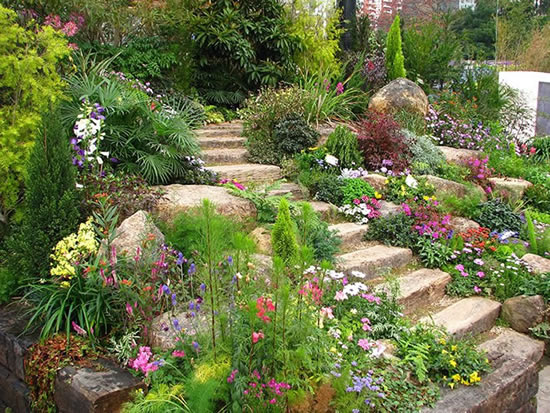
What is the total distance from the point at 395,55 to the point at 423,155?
Result: 3157mm

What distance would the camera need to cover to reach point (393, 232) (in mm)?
5504

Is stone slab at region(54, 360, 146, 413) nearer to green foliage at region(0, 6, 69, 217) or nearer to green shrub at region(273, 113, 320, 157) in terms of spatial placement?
green foliage at region(0, 6, 69, 217)

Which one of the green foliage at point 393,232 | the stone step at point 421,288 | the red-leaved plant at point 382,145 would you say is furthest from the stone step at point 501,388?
the red-leaved plant at point 382,145

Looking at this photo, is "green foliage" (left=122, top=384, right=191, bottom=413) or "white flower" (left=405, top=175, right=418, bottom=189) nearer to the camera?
"green foliage" (left=122, top=384, right=191, bottom=413)

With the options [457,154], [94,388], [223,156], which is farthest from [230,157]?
[94,388]

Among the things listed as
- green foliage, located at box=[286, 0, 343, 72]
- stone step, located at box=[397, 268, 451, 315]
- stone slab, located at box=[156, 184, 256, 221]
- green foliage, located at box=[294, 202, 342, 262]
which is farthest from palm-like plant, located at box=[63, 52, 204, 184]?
green foliage, located at box=[286, 0, 343, 72]

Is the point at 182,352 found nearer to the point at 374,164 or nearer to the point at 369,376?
the point at 369,376

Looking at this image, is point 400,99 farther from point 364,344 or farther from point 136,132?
point 364,344

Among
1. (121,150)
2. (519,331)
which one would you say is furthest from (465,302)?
(121,150)

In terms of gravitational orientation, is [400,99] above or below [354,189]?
above

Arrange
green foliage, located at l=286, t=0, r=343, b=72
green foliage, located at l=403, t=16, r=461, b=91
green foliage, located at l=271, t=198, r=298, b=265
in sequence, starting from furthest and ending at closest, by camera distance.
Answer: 1. green foliage, located at l=403, t=16, r=461, b=91
2. green foliage, located at l=286, t=0, r=343, b=72
3. green foliage, located at l=271, t=198, r=298, b=265

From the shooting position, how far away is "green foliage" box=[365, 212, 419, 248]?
5445 millimetres

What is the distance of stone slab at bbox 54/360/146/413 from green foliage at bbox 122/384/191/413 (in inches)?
3.9

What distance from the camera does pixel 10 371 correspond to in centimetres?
370
